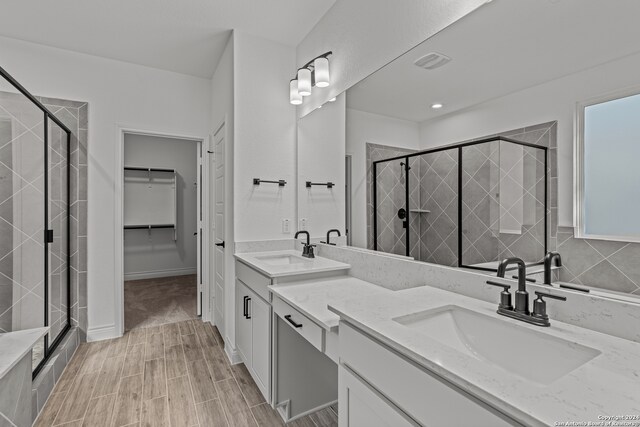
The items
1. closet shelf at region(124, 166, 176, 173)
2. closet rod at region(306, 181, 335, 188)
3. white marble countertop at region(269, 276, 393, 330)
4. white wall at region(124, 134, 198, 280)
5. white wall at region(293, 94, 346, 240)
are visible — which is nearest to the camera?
white marble countertop at region(269, 276, 393, 330)

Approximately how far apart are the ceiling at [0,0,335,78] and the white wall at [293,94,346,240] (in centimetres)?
73

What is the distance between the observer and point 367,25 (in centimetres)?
190

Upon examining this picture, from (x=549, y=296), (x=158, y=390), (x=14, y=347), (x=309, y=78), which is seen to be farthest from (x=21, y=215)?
(x=549, y=296)

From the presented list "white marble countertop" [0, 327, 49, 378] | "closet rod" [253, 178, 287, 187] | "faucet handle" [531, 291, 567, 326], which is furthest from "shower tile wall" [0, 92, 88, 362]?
"faucet handle" [531, 291, 567, 326]

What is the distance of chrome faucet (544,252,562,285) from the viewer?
1.00 m

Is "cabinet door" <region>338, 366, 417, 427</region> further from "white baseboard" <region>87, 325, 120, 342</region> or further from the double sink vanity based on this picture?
"white baseboard" <region>87, 325, 120, 342</region>

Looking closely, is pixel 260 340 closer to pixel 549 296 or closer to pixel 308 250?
pixel 308 250

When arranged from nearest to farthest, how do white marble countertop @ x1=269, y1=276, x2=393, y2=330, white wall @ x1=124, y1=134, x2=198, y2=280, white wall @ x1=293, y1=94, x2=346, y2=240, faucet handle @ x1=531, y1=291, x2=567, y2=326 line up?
1. faucet handle @ x1=531, y1=291, x2=567, y2=326
2. white marble countertop @ x1=269, y1=276, x2=393, y2=330
3. white wall @ x1=293, y1=94, x2=346, y2=240
4. white wall @ x1=124, y1=134, x2=198, y2=280

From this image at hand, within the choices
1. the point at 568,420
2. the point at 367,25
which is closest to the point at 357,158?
the point at 367,25

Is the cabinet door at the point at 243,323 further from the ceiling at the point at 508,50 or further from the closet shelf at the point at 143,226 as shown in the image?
the closet shelf at the point at 143,226

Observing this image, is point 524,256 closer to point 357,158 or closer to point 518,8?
point 518,8

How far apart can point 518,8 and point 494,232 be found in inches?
32.4

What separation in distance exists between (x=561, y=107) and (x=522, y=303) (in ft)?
2.09

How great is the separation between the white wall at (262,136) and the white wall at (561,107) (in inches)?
66.4
